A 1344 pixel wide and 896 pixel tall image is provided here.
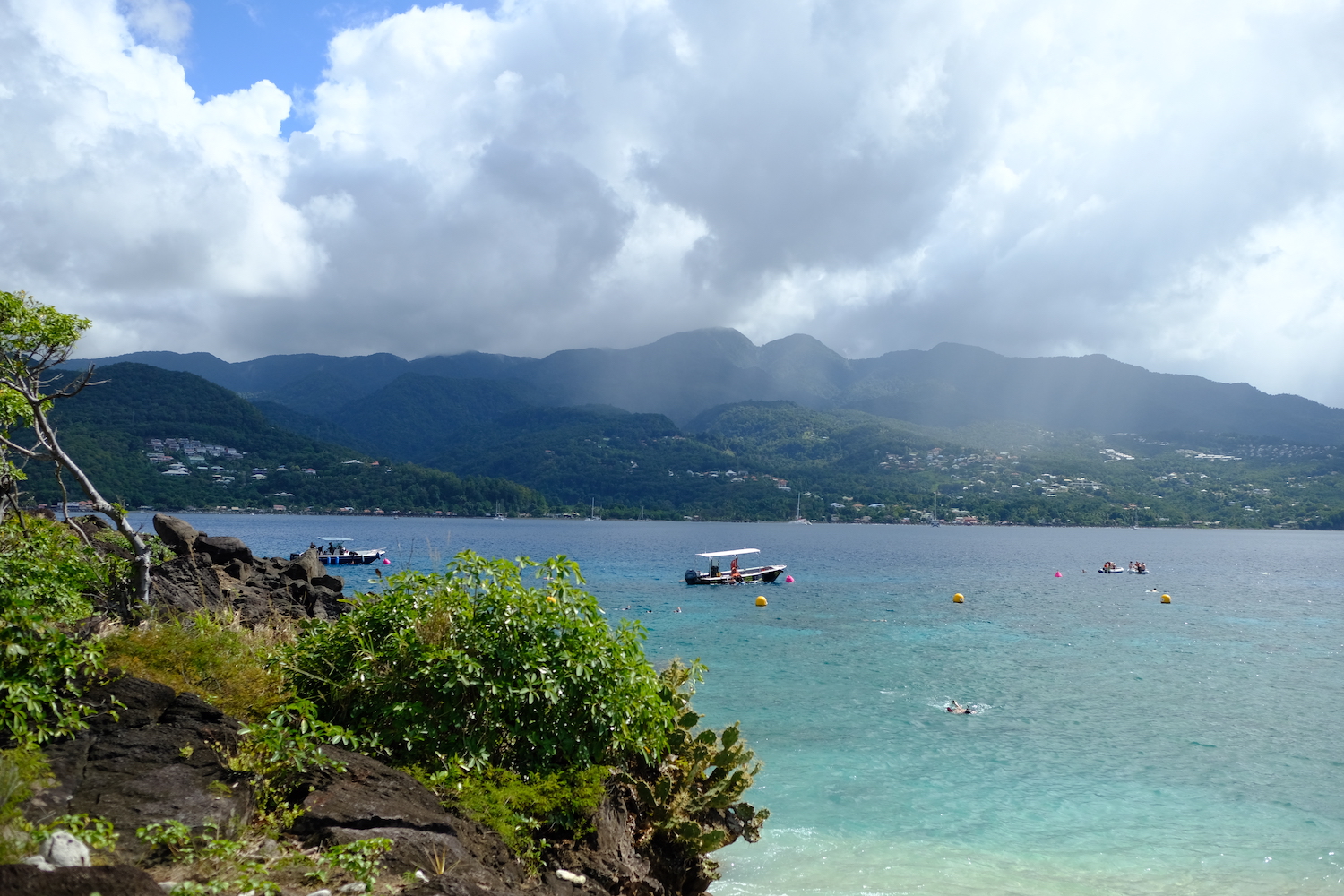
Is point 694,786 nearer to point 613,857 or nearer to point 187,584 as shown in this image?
point 613,857

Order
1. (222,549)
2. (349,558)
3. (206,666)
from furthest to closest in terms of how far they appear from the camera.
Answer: (349,558) < (222,549) < (206,666)

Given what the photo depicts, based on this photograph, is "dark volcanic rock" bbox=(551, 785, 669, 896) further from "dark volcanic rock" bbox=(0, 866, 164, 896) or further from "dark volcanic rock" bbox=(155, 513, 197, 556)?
"dark volcanic rock" bbox=(155, 513, 197, 556)

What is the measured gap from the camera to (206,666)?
7453 millimetres

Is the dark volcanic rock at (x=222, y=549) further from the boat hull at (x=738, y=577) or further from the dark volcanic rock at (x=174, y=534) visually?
the boat hull at (x=738, y=577)

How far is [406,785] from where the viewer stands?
610 centimetres

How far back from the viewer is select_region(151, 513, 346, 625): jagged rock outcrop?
1587 cm

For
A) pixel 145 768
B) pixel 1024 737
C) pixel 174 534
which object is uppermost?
pixel 174 534

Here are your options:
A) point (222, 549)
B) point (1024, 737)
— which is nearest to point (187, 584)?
point (222, 549)

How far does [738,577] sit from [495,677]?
181 ft

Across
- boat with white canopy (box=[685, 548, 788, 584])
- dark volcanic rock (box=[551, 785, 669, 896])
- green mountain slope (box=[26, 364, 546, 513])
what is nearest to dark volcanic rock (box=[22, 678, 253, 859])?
dark volcanic rock (box=[551, 785, 669, 896])

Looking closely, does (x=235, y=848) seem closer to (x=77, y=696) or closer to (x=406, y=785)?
(x=406, y=785)

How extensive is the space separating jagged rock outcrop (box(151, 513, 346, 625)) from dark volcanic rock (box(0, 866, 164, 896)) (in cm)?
1148

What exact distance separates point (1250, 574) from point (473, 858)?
9186 centimetres

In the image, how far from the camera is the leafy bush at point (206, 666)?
23.2ft
